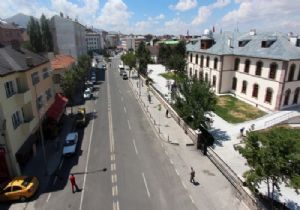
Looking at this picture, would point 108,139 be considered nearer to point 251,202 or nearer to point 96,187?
point 96,187

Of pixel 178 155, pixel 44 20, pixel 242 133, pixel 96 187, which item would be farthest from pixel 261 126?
pixel 44 20

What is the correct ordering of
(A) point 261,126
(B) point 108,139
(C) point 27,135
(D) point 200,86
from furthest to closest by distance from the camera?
(A) point 261,126, (B) point 108,139, (D) point 200,86, (C) point 27,135

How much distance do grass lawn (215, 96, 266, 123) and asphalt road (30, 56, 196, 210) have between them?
13.0m

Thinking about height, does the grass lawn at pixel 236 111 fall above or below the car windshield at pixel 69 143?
above

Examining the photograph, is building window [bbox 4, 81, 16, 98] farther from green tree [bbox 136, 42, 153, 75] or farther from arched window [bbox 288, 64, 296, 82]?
green tree [bbox 136, 42, 153, 75]

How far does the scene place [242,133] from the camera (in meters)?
30.6

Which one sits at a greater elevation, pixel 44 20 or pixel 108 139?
pixel 44 20

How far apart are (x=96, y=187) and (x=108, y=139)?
10383 mm

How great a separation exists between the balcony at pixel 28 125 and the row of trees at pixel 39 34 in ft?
208

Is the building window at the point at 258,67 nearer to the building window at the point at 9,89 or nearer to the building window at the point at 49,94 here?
the building window at the point at 49,94

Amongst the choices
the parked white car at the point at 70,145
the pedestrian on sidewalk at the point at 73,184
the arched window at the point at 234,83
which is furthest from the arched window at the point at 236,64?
the pedestrian on sidewalk at the point at 73,184

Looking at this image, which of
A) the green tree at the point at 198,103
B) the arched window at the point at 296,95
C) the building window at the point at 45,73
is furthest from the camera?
the arched window at the point at 296,95

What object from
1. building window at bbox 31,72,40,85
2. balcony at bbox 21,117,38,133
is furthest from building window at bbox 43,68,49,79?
balcony at bbox 21,117,38,133

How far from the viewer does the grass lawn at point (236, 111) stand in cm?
3649
